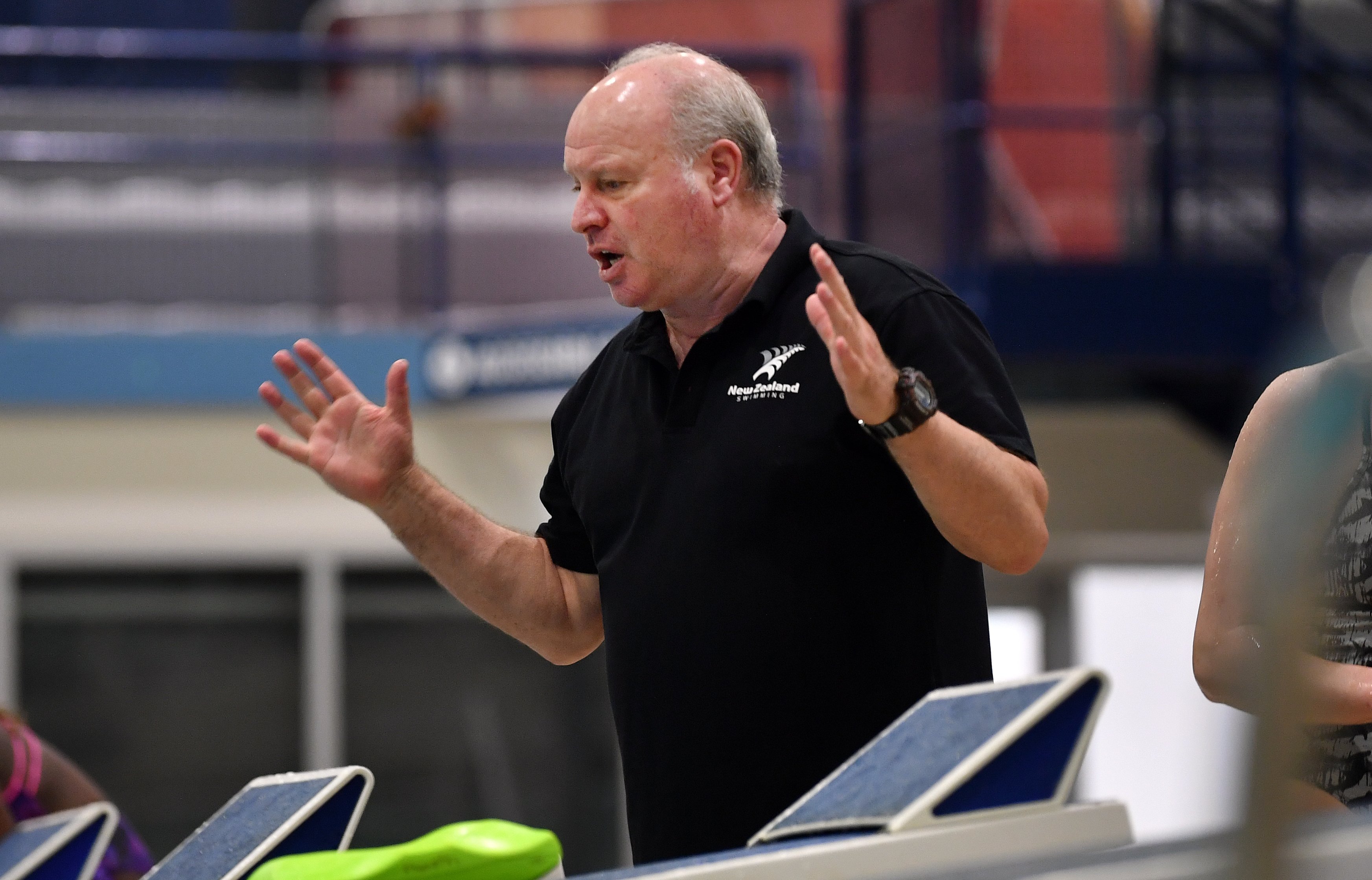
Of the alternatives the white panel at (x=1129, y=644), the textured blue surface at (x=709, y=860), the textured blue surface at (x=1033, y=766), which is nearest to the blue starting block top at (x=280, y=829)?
the textured blue surface at (x=709, y=860)

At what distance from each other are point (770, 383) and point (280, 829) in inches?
33.0

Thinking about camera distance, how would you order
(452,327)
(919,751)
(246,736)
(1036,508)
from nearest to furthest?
(919,751), (1036,508), (452,327), (246,736)

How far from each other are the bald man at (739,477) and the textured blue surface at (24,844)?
586 millimetres

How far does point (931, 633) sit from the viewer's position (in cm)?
216

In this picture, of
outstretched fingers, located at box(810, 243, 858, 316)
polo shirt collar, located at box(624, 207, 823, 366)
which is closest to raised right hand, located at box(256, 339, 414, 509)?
polo shirt collar, located at box(624, 207, 823, 366)

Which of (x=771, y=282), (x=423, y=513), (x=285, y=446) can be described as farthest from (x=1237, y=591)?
(x=285, y=446)

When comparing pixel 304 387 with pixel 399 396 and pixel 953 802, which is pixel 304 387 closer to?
pixel 399 396

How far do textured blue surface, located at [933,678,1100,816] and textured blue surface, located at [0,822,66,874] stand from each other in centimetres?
113

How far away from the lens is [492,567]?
2484 mm

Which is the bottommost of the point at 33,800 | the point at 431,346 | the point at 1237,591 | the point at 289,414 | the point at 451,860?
the point at 33,800

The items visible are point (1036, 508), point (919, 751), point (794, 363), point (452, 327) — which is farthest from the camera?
point (452, 327)

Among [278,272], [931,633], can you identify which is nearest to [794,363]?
[931,633]

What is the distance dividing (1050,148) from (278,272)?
11.0ft

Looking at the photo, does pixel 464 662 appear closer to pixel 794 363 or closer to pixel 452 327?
pixel 452 327
